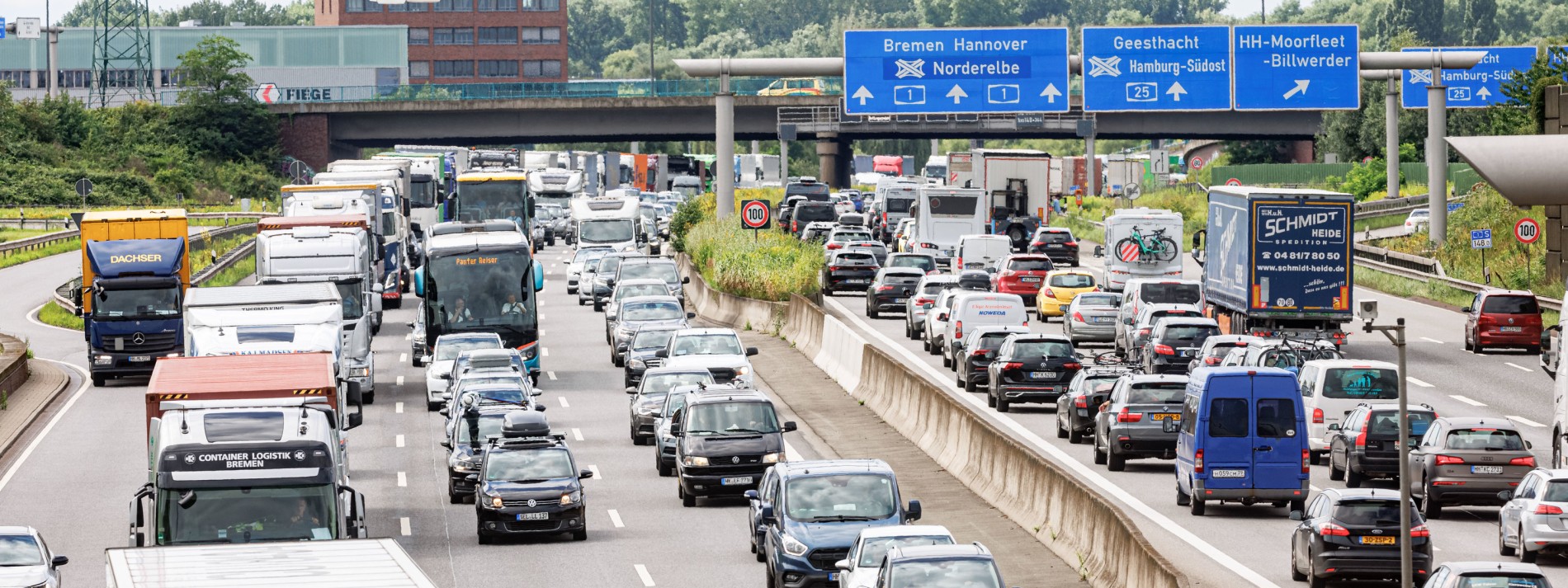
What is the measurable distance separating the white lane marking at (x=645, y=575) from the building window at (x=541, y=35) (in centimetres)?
15639

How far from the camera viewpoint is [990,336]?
41031mm

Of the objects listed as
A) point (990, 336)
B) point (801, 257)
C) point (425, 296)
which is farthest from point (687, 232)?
point (990, 336)

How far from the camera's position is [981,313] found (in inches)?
1740

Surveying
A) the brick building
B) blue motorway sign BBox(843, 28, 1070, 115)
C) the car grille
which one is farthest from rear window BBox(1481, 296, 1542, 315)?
the brick building

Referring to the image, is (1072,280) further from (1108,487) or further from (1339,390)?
(1108,487)

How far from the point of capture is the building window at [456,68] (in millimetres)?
179000

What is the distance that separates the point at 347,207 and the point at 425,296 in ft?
37.2

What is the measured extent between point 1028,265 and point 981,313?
14219 mm

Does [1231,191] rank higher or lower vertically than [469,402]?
higher

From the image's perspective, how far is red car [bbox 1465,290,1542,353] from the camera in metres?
48.8

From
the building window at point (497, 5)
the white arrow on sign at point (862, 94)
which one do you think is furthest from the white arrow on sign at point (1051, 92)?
the building window at point (497, 5)

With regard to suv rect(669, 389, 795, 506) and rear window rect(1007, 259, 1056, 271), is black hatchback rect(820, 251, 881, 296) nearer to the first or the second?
rear window rect(1007, 259, 1056, 271)

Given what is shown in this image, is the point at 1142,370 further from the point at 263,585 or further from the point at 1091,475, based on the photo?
the point at 263,585

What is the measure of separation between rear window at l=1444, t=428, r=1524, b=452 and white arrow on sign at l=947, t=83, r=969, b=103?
104 feet
